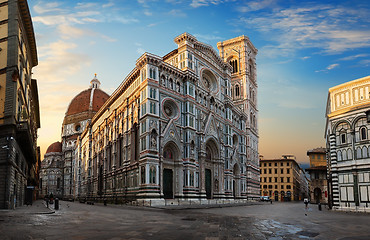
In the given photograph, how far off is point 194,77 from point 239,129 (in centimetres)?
2237

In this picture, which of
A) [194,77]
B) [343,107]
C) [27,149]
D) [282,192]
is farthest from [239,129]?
[282,192]

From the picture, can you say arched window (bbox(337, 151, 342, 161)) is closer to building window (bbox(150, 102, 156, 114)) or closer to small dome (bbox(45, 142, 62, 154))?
building window (bbox(150, 102, 156, 114))

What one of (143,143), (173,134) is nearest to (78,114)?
(173,134)

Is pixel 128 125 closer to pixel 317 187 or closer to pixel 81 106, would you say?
pixel 317 187

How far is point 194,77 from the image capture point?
5191 cm

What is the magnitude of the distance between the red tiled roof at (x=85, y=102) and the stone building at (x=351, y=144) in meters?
91.0

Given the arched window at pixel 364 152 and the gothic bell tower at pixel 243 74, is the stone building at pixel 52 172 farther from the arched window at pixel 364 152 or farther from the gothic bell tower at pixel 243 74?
the arched window at pixel 364 152

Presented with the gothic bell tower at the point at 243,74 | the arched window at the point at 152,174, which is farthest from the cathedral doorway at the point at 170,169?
the gothic bell tower at the point at 243,74

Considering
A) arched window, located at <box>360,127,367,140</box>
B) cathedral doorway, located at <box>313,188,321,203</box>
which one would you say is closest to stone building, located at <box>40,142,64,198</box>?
cathedral doorway, located at <box>313,188,321,203</box>

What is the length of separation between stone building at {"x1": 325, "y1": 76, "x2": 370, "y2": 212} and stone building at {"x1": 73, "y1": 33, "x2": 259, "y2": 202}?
19.4m

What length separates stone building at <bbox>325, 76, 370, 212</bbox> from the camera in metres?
34.1

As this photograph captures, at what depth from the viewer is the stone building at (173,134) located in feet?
145

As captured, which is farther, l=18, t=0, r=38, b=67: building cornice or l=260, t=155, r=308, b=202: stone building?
l=260, t=155, r=308, b=202: stone building

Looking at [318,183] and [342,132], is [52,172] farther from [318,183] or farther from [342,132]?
[342,132]
